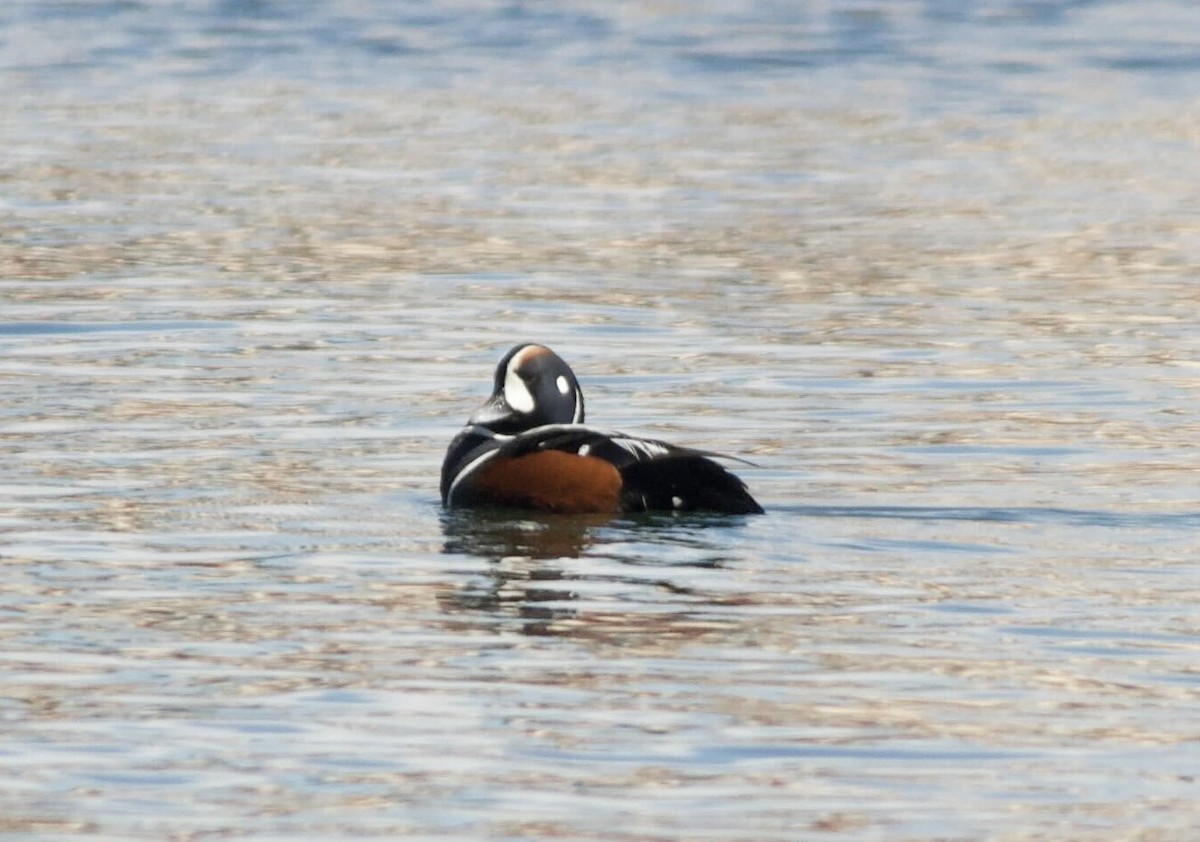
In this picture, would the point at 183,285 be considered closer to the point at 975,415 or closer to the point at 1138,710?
the point at 975,415

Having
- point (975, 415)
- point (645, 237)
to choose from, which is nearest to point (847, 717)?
point (975, 415)

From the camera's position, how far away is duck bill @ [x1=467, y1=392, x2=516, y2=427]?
35.1 feet

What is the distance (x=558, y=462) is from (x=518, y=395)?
0.74 metres

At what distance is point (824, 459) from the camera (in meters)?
11.3

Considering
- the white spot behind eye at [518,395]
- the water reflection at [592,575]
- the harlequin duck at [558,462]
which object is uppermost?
the white spot behind eye at [518,395]

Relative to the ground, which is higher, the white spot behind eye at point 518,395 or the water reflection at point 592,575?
the white spot behind eye at point 518,395

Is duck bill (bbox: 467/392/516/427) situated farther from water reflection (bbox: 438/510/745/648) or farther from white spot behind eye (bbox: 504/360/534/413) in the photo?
water reflection (bbox: 438/510/745/648)

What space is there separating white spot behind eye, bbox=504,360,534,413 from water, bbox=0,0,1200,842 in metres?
0.50

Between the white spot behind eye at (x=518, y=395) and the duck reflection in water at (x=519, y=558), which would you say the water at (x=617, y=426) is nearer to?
Answer: the duck reflection in water at (x=519, y=558)

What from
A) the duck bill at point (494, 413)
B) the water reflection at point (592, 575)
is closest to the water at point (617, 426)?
the water reflection at point (592, 575)

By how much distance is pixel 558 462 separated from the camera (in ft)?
33.1

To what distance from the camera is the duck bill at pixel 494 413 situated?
35.1 feet

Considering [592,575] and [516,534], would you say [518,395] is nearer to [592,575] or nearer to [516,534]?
[516,534]

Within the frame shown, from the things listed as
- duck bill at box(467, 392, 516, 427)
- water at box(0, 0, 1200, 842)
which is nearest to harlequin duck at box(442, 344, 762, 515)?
duck bill at box(467, 392, 516, 427)
